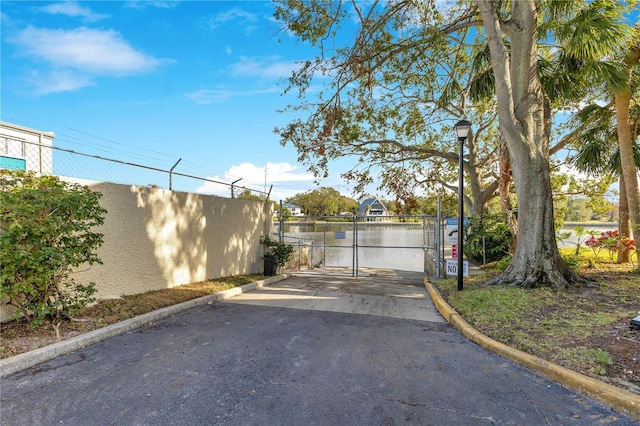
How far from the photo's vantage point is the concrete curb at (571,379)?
2.86 meters

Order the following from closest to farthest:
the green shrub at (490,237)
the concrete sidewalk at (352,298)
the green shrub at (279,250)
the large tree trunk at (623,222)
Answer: the concrete sidewalk at (352,298)
the large tree trunk at (623,222)
the green shrub at (279,250)
the green shrub at (490,237)

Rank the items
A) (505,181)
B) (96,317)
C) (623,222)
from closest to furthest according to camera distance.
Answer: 1. (96,317)
2. (623,222)
3. (505,181)

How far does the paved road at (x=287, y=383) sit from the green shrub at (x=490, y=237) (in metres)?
9.46

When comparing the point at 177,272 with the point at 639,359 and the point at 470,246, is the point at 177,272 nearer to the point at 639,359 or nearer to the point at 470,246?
the point at 639,359

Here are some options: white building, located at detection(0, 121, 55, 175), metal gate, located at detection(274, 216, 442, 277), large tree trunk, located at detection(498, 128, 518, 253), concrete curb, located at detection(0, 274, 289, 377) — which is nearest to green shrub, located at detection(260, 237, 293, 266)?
metal gate, located at detection(274, 216, 442, 277)

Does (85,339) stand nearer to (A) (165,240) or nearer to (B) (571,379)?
(A) (165,240)

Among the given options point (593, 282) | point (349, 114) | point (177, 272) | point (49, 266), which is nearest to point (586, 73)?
point (593, 282)

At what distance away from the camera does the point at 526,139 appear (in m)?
7.20

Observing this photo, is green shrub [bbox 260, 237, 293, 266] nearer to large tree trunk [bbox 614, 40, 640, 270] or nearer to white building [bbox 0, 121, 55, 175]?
white building [bbox 0, 121, 55, 175]

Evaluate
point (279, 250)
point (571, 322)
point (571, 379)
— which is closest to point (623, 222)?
point (571, 322)

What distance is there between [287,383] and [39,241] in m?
3.65

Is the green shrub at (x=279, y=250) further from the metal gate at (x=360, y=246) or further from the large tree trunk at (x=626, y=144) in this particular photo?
the large tree trunk at (x=626, y=144)

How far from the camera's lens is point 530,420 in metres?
2.73

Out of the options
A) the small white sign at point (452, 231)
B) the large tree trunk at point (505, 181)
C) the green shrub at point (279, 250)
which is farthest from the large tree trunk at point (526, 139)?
the green shrub at point (279, 250)
